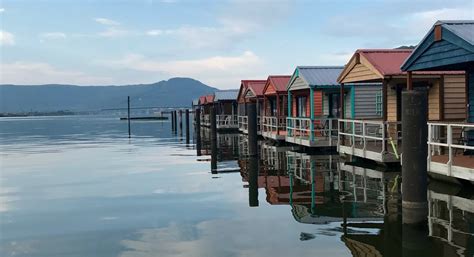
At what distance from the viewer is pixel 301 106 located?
A: 109 feet

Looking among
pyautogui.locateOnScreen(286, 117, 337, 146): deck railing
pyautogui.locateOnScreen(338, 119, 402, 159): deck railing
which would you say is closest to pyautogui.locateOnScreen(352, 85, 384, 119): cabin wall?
pyautogui.locateOnScreen(338, 119, 402, 159): deck railing

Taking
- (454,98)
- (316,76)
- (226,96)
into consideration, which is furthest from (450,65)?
(226,96)

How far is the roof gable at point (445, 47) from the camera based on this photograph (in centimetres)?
1277

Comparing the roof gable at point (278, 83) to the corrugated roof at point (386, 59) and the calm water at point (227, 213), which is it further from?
the calm water at point (227, 213)

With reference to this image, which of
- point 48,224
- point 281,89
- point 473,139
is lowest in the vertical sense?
point 48,224

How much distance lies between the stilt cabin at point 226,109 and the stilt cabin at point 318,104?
19.6 m

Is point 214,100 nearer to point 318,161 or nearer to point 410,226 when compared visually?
point 318,161

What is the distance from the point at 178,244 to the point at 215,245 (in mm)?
643

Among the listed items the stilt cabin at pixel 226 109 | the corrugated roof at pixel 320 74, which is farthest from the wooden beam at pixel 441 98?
the stilt cabin at pixel 226 109

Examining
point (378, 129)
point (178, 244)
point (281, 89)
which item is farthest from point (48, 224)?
point (281, 89)

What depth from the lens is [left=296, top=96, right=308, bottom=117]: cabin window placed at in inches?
1286

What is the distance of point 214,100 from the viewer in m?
56.9

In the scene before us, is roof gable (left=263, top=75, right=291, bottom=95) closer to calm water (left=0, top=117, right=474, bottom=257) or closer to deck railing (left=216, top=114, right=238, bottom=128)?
calm water (left=0, top=117, right=474, bottom=257)

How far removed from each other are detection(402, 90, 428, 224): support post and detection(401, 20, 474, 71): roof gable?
3.83 metres
